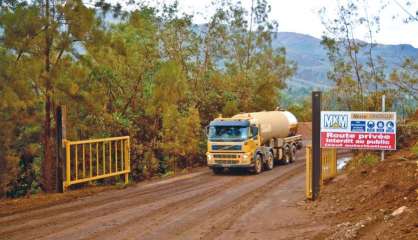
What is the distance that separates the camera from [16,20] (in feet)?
48.8

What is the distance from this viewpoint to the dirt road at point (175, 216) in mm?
11766

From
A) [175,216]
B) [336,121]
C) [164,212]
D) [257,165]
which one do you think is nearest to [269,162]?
[257,165]

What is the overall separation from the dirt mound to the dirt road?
683 millimetres

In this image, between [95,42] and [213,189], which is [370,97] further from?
[95,42]

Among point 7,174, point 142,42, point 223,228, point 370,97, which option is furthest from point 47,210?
point 370,97

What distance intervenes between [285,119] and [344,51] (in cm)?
637

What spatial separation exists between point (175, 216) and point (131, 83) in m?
11.1

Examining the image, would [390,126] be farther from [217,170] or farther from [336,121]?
[217,170]

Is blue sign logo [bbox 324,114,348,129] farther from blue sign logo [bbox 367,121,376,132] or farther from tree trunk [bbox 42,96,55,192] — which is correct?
tree trunk [bbox 42,96,55,192]

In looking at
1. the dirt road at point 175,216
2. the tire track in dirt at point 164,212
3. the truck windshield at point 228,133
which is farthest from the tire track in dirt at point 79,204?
the truck windshield at point 228,133

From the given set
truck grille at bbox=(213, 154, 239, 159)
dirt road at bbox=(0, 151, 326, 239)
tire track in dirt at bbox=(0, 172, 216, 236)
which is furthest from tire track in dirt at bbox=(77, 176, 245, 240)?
truck grille at bbox=(213, 154, 239, 159)

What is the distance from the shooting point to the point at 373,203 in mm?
12641

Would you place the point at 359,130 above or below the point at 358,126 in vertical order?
below

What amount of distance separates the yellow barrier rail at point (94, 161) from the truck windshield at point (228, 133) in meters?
5.58
